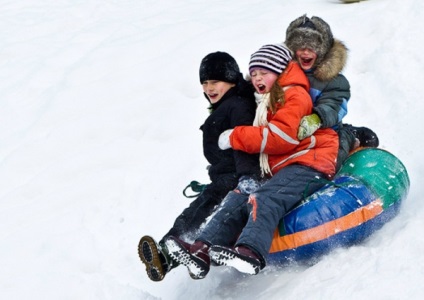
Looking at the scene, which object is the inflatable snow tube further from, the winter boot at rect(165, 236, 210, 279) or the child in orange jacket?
the winter boot at rect(165, 236, 210, 279)

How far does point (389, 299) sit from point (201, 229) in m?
1.54

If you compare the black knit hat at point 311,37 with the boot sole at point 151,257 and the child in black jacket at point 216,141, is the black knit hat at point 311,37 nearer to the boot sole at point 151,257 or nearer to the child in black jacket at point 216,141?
the child in black jacket at point 216,141

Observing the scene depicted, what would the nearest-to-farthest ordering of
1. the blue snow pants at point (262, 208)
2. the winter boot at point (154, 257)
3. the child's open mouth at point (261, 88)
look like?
the blue snow pants at point (262, 208)
the winter boot at point (154, 257)
the child's open mouth at point (261, 88)

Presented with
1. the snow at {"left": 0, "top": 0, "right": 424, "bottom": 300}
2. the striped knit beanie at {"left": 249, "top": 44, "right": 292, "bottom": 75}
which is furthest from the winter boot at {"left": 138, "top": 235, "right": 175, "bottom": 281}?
the striped knit beanie at {"left": 249, "top": 44, "right": 292, "bottom": 75}

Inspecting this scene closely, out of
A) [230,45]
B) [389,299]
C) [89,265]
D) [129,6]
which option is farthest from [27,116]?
[389,299]

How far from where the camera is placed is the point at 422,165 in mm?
5730

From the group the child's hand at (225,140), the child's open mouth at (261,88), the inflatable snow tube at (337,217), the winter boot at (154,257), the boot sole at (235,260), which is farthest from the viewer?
the child's open mouth at (261,88)

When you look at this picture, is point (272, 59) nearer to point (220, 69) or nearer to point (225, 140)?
point (220, 69)

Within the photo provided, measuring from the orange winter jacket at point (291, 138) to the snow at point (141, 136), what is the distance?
61 cm

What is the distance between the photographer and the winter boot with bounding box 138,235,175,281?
4.35m

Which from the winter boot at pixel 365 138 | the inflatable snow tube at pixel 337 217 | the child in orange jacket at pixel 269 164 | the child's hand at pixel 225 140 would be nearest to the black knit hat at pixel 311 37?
the child in orange jacket at pixel 269 164

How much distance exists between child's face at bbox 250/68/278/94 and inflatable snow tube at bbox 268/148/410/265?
74 centimetres

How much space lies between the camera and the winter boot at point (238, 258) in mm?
3900

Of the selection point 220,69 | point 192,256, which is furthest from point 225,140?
point 192,256
